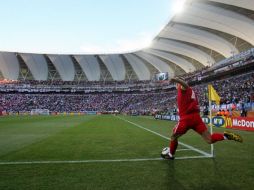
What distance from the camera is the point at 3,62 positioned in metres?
96.8

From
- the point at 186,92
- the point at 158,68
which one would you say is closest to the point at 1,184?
the point at 186,92

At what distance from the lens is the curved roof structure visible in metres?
49.9

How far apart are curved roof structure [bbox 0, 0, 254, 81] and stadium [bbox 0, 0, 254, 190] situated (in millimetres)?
223

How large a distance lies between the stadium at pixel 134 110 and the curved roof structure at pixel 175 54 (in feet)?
0.73

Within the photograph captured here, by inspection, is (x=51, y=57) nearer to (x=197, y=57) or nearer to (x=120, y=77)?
(x=120, y=77)

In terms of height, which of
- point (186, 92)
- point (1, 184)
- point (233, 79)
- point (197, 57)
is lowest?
point (1, 184)

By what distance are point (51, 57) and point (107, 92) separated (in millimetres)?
20538

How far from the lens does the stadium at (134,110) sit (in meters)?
7.05

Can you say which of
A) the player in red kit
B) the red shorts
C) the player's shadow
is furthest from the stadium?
the red shorts

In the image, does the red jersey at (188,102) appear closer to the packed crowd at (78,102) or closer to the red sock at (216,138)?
the red sock at (216,138)

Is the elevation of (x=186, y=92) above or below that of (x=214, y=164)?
above

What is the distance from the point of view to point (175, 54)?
82062mm

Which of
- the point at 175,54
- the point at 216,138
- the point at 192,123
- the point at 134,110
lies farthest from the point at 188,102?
the point at 175,54

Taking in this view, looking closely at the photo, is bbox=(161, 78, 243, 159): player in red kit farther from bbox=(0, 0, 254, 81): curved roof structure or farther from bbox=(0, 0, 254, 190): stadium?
bbox=(0, 0, 254, 81): curved roof structure
